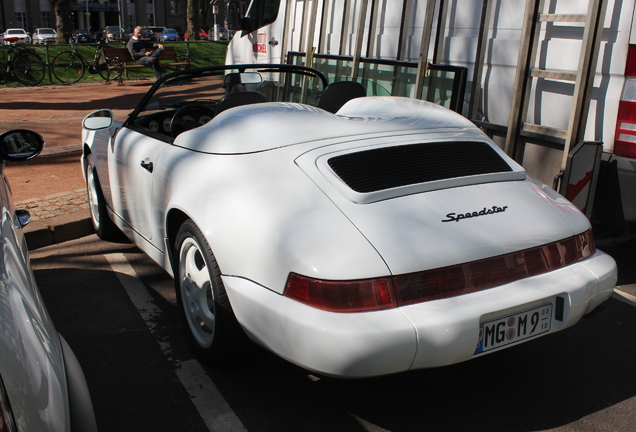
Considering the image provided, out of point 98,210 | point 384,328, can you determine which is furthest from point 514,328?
point 98,210

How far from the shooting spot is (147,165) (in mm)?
3686

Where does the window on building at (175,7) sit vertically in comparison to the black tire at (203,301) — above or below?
above

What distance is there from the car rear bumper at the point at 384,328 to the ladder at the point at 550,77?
7.25 ft

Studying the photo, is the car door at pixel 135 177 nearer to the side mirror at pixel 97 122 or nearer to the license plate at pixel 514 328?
the side mirror at pixel 97 122

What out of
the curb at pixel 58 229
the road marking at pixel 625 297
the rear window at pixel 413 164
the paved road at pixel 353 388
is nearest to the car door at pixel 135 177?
the paved road at pixel 353 388

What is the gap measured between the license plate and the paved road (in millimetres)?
423

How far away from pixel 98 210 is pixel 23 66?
1558cm

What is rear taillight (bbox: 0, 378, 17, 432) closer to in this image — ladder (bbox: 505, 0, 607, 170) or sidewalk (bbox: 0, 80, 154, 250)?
ladder (bbox: 505, 0, 607, 170)

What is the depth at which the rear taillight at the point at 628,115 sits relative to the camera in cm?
411

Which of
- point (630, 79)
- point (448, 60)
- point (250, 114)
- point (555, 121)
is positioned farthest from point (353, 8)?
point (250, 114)

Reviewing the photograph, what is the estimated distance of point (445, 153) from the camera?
10.2 feet

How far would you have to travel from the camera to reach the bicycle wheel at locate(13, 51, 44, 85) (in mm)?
18219

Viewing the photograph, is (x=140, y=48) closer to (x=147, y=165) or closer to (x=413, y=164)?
(x=147, y=165)

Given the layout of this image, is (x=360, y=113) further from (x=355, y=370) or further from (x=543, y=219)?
(x=355, y=370)
